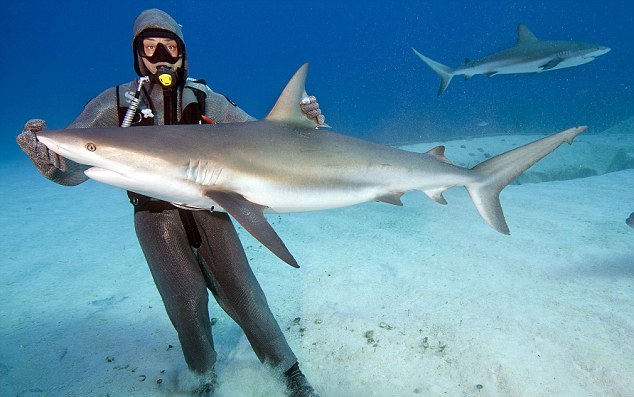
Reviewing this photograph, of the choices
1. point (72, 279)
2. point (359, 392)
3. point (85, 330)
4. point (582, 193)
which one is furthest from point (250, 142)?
point (582, 193)

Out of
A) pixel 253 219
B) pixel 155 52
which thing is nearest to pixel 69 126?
pixel 155 52

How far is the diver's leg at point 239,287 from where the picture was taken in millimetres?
2592

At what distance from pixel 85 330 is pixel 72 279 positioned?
168 centimetres

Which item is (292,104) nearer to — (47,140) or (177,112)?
(177,112)

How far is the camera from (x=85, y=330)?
12.2 ft

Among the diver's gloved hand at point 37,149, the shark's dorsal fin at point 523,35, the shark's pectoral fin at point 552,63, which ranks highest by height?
the shark's dorsal fin at point 523,35

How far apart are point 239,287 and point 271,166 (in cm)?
103

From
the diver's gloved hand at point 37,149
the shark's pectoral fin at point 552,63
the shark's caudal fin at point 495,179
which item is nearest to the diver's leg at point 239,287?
the diver's gloved hand at point 37,149

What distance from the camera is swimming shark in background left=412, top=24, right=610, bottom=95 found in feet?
28.7

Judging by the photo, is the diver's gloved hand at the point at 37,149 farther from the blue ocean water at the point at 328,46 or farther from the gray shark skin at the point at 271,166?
the blue ocean water at the point at 328,46

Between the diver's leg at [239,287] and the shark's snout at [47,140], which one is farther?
the diver's leg at [239,287]

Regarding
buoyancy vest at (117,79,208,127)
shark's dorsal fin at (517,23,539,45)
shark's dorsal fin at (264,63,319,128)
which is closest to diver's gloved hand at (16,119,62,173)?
buoyancy vest at (117,79,208,127)

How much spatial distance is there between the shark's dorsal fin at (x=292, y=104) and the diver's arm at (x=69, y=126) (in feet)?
4.31

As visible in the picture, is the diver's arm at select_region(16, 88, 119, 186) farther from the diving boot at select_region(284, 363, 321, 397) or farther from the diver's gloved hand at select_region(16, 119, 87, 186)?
the diving boot at select_region(284, 363, 321, 397)
